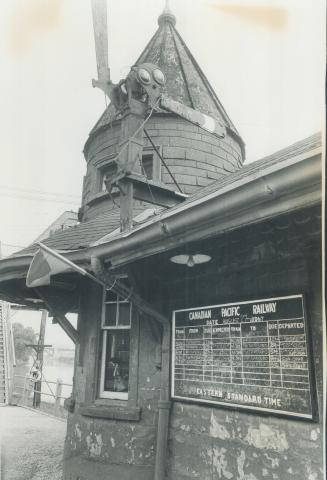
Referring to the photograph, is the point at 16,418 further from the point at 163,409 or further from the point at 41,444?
the point at 163,409

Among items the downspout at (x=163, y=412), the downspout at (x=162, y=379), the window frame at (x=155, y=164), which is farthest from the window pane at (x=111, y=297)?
the window frame at (x=155, y=164)

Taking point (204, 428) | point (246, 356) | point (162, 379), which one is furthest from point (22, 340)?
point (246, 356)

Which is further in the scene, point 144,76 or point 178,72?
point 178,72

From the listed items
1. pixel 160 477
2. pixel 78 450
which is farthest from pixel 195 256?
pixel 78 450

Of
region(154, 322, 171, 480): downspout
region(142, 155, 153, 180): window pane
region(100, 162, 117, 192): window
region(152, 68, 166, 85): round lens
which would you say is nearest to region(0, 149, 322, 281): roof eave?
region(154, 322, 171, 480): downspout

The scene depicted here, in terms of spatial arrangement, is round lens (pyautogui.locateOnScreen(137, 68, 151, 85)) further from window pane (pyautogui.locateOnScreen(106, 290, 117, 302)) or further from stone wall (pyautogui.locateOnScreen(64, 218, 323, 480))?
window pane (pyautogui.locateOnScreen(106, 290, 117, 302))

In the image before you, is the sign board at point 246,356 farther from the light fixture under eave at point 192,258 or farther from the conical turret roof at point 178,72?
the conical turret roof at point 178,72

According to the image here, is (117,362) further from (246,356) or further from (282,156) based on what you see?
(282,156)

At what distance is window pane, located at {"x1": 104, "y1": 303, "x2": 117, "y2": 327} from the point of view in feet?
21.1

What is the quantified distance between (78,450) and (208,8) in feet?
19.6

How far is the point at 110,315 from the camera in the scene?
6.48 metres

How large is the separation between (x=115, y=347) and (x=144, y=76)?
413 cm

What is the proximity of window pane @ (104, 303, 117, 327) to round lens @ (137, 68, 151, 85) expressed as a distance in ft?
11.2

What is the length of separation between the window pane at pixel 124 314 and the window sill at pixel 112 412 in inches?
48.0
